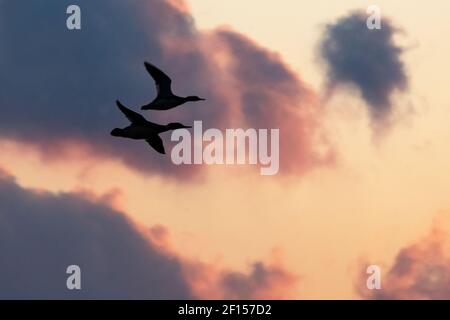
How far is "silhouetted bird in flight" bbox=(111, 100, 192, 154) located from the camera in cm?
8962

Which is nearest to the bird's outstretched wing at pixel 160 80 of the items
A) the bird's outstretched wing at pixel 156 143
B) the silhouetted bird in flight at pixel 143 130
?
the silhouetted bird in flight at pixel 143 130

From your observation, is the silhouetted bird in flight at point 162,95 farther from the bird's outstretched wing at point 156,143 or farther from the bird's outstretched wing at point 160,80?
the bird's outstretched wing at point 156,143

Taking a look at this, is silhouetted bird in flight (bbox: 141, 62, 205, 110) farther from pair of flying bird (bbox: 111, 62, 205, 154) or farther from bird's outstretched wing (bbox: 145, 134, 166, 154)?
bird's outstretched wing (bbox: 145, 134, 166, 154)

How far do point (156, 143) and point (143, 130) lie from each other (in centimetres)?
481

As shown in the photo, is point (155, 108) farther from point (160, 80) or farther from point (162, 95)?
point (160, 80)

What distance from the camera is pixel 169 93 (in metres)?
89.9

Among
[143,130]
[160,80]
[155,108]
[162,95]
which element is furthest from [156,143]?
[160,80]

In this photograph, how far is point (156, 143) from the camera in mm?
97938

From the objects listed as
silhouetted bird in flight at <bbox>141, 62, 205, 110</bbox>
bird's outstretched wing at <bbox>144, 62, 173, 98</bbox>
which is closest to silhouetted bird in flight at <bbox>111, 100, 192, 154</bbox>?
silhouetted bird in flight at <bbox>141, 62, 205, 110</bbox>

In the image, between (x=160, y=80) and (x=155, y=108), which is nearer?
(x=160, y=80)

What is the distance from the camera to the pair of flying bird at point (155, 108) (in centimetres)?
8869

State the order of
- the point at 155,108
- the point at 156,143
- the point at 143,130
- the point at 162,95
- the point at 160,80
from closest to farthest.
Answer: the point at 160,80
the point at 162,95
the point at 155,108
the point at 143,130
the point at 156,143
